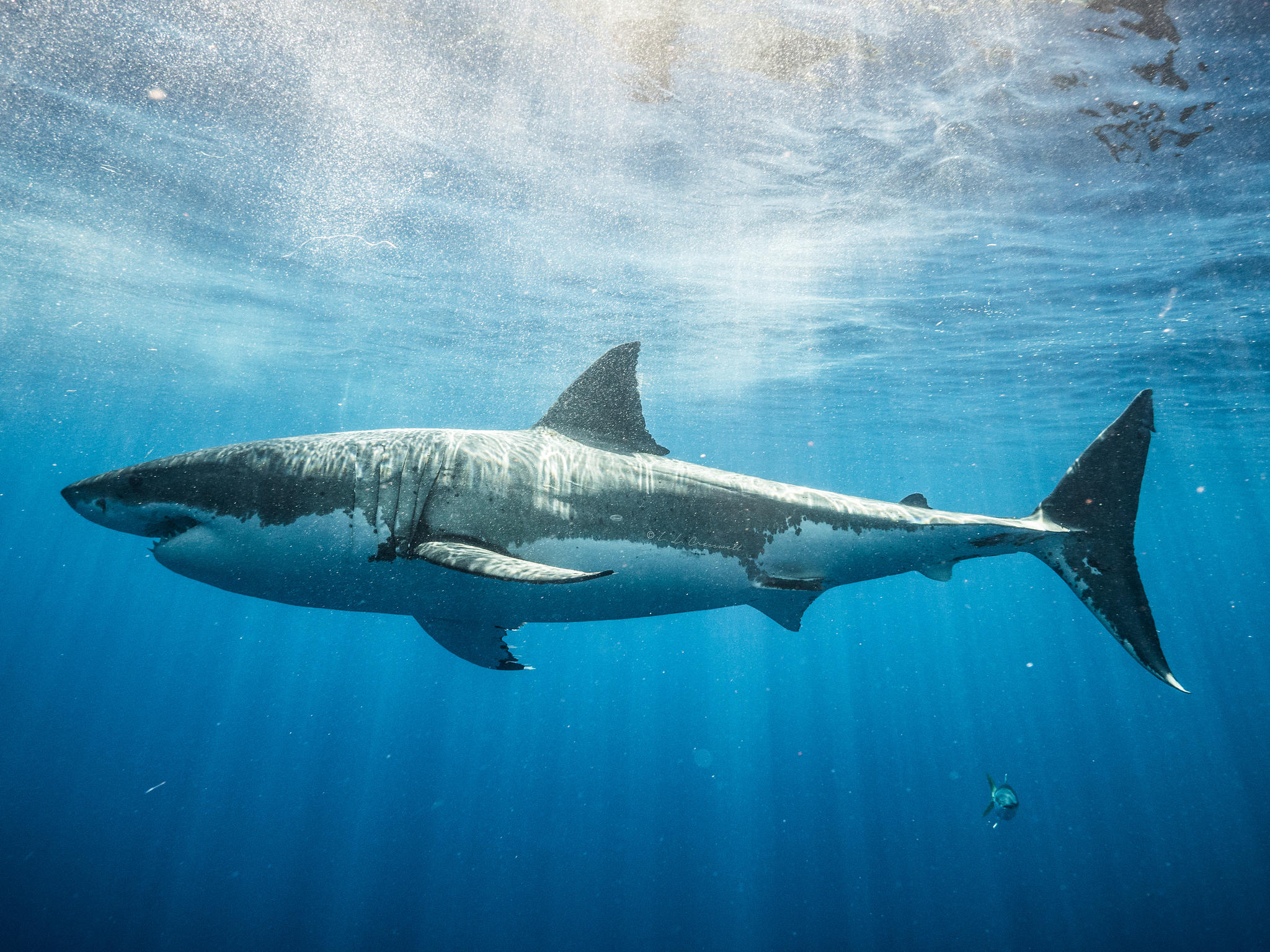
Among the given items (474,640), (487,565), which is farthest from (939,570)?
(474,640)

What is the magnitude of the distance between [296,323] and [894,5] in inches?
844

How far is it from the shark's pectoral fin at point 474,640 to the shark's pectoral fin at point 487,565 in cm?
144

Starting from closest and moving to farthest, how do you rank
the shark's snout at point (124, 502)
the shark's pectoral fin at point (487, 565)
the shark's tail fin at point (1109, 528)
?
the shark's pectoral fin at point (487, 565), the shark's snout at point (124, 502), the shark's tail fin at point (1109, 528)

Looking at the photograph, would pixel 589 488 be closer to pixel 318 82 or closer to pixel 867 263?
pixel 318 82

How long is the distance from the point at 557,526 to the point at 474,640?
168cm

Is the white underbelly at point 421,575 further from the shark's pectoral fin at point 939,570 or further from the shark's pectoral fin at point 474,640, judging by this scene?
the shark's pectoral fin at point 939,570

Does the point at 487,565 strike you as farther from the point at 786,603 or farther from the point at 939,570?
the point at 939,570

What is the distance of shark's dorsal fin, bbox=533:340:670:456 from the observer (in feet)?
15.4

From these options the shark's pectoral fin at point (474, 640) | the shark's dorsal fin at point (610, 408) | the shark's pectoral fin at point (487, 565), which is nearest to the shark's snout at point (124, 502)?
the shark's pectoral fin at point (487, 565)

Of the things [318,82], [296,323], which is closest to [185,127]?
[318,82]

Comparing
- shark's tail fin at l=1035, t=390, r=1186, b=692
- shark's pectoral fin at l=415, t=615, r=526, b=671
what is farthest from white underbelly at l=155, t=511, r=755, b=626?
shark's tail fin at l=1035, t=390, r=1186, b=692

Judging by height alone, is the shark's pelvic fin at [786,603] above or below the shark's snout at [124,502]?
below

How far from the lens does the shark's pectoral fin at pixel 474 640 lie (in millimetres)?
4625

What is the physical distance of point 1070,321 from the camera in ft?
54.5
